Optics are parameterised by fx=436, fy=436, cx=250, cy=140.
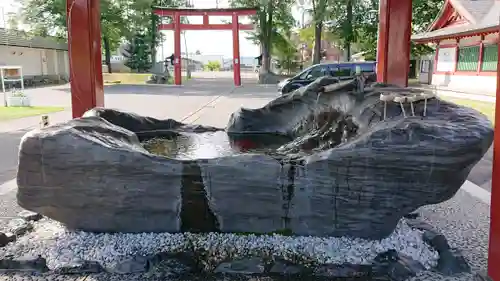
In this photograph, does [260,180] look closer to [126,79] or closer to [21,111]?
[21,111]

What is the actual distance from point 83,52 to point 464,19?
20831mm

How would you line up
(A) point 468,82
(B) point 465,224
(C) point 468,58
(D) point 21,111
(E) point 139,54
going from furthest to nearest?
(E) point 139,54 < (C) point 468,58 < (A) point 468,82 < (D) point 21,111 < (B) point 465,224

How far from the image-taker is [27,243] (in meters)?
3.56

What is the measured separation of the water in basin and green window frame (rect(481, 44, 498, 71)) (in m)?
16.1

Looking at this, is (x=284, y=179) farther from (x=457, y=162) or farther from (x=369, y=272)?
(x=457, y=162)

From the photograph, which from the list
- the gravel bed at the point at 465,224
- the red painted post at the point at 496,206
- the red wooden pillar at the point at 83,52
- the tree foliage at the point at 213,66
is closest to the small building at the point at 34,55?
the red wooden pillar at the point at 83,52

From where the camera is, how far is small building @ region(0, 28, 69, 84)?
26750mm

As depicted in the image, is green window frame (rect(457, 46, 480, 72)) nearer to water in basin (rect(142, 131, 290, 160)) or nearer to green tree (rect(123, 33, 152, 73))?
water in basin (rect(142, 131, 290, 160))

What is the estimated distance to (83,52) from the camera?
5.61 m

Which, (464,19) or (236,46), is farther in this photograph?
(236,46)

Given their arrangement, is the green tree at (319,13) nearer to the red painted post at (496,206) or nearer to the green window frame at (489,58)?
the green window frame at (489,58)

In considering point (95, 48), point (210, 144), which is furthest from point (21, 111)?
point (210, 144)

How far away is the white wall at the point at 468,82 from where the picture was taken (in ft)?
62.0

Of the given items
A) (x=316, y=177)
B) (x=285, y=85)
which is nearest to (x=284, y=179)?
(x=316, y=177)
